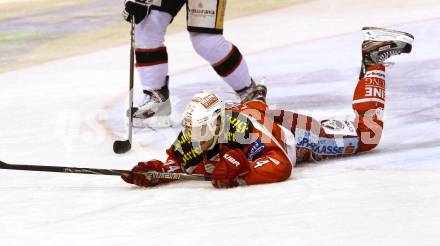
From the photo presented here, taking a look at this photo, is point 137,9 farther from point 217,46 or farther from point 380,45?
point 380,45

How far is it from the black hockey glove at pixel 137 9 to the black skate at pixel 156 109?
1.53 feet

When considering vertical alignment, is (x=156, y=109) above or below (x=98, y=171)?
below

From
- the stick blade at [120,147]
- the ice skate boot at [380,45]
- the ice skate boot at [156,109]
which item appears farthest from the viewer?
the ice skate boot at [156,109]

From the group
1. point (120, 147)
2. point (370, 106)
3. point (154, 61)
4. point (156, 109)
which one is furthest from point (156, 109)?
point (370, 106)

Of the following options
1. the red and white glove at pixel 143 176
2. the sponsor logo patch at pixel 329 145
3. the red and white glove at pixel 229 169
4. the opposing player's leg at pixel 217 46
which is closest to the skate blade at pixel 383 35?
the sponsor logo patch at pixel 329 145

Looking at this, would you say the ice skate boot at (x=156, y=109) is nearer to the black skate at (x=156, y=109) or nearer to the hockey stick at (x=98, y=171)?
the black skate at (x=156, y=109)

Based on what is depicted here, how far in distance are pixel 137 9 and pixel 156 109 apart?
626 mm

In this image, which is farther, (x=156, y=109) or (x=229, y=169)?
(x=156, y=109)

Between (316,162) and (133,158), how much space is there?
102 centimetres

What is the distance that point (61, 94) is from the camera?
7816mm

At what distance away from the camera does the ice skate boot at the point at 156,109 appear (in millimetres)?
6492

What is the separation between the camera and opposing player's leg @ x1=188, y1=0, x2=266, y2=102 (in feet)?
20.5

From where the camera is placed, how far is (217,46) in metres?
6.38

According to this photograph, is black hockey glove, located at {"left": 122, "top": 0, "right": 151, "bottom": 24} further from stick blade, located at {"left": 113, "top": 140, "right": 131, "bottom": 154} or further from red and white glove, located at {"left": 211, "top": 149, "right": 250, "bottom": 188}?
red and white glove, located at {"left": 211, "top": 149, "right": 250, "bottom": 188}
